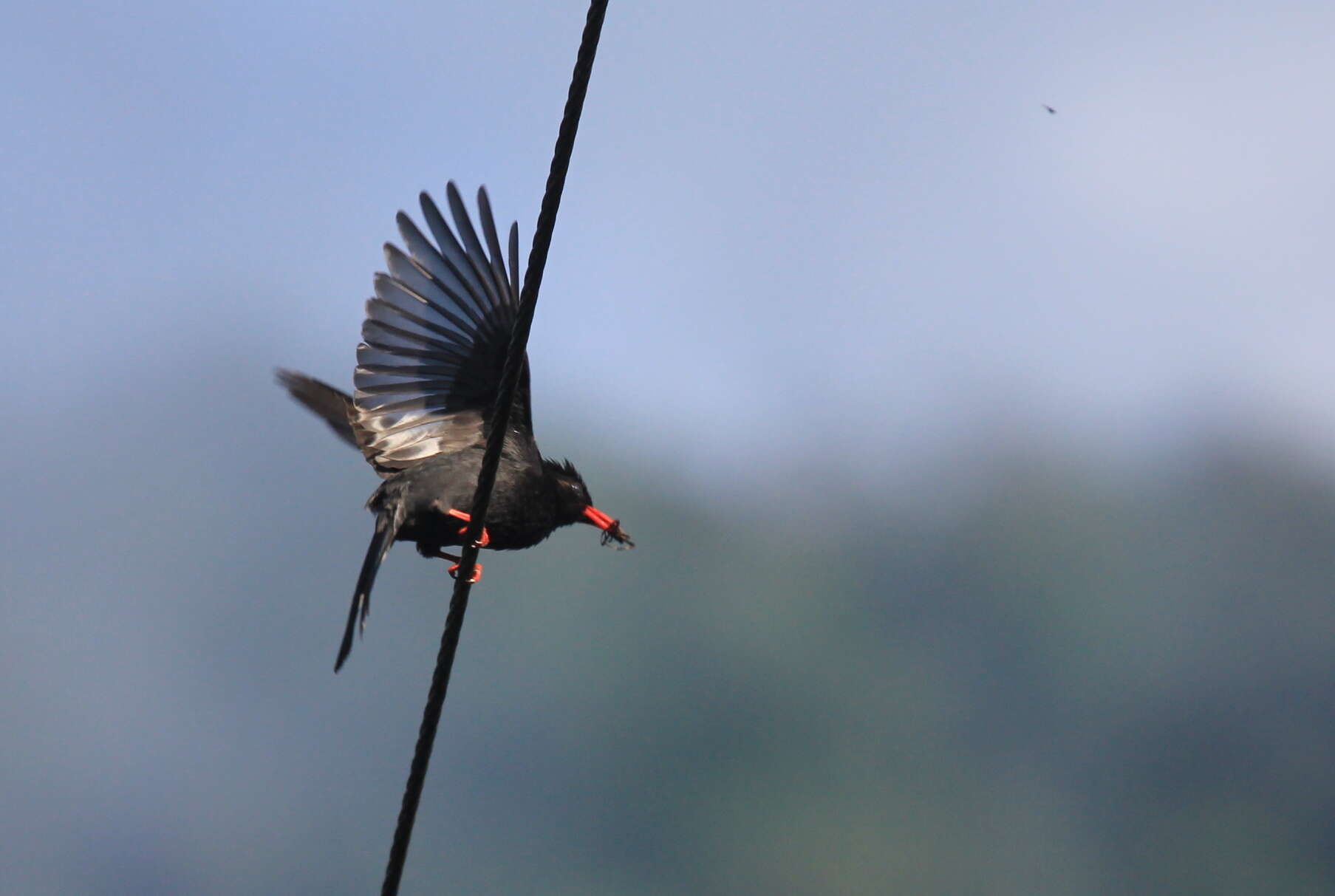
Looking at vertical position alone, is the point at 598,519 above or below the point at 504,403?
below

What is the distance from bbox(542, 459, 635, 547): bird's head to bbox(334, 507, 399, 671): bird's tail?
100 cm

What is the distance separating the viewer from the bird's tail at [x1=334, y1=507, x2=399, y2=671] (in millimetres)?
5398

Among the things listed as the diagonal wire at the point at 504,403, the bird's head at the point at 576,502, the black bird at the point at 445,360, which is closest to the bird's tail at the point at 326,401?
the black bird at the point at 445,360

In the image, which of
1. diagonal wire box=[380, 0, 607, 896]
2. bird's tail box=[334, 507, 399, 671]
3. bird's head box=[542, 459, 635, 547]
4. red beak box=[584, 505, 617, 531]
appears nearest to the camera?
diagonal wire box=[380, 0, 607, 896]

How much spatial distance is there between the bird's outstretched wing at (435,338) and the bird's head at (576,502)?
463 mm

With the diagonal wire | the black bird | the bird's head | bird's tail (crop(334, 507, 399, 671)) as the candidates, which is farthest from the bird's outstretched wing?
the diagonal wire

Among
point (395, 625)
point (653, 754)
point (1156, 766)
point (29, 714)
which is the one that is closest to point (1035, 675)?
point (1156, 766)

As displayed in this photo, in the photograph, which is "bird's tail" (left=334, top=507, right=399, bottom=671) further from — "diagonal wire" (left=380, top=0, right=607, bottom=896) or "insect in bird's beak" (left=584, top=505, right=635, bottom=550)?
"insect in bird's beak" (left=584, top=505, right=635, bottom=550)

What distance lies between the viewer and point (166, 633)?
455 ft

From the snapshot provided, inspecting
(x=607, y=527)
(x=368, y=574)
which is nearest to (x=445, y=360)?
(x=607, y=527)

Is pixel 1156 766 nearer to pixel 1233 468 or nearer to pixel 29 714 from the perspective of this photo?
pixel 1233 468

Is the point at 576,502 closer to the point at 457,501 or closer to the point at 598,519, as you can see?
the point at 598,519

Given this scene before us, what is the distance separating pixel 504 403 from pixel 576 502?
286 cm

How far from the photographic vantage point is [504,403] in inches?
189
